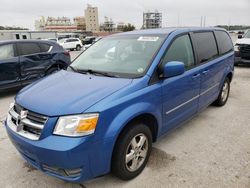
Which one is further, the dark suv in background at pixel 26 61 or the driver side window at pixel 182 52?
the dark suv in background at pixel 26 61

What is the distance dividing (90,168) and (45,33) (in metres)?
48.3

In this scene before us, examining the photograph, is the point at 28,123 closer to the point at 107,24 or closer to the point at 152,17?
the point at 152,17

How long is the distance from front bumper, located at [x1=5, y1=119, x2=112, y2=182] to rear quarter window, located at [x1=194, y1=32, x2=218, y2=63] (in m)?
2.34

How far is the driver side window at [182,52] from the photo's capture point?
317cm

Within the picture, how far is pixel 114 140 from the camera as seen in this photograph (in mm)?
2334

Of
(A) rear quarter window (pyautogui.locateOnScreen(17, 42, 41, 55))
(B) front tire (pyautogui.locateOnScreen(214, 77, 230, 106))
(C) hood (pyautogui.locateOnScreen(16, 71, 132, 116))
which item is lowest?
(B) front tire (pyautogui.locateOnScreen(214, 77, 230, 106))

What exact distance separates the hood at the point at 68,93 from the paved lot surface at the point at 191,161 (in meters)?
0.93

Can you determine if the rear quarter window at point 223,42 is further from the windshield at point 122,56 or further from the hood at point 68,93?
the hood at point 68,93

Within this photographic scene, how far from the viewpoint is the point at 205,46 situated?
404cm

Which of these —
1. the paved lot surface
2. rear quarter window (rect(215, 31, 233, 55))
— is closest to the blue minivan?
the paved lot surface

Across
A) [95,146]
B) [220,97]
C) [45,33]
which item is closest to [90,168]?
[95,146]

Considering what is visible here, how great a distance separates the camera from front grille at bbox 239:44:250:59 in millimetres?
9570

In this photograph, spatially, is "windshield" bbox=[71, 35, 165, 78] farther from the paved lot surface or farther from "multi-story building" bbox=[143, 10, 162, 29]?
"multi-story building" bbox=[143, 10, 162, 29]

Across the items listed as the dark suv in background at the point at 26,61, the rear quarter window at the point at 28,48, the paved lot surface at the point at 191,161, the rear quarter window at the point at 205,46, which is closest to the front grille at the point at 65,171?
the paved lot surface at the point at 191,161
